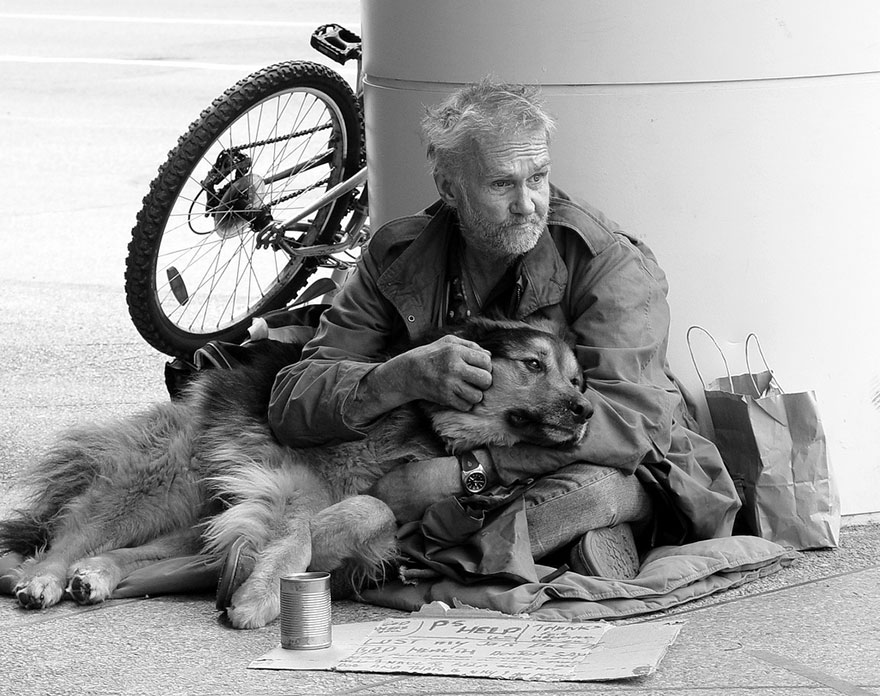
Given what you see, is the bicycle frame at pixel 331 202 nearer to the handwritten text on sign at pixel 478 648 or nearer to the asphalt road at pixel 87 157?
the asphalt road at pixel 87 157

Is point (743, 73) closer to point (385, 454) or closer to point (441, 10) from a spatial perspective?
point (441, 10)

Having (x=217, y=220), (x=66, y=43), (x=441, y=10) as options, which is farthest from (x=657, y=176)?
(x=66, y=43)

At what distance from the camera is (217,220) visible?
6117 millimetres

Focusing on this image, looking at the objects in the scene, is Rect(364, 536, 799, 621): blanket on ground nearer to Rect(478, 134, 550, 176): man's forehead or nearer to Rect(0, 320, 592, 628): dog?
Rect(0, 320, 592, 628): dog

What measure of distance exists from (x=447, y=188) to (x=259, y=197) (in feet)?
7.24

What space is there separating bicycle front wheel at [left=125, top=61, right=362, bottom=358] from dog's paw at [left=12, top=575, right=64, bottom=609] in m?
2.01

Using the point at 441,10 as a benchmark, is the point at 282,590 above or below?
below

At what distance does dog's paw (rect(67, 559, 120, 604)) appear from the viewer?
391 cm

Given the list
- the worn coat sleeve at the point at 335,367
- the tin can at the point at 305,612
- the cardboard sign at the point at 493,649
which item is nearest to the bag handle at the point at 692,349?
the worn coat sleeve at the point at 335,367

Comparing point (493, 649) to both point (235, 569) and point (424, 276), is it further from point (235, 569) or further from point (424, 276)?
point (424, 276)

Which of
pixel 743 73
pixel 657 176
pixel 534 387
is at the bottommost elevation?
pixel 534 387

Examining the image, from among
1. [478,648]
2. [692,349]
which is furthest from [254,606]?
[692,349]

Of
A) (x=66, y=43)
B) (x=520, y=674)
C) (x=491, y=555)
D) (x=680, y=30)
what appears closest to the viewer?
(x=520, y=674)

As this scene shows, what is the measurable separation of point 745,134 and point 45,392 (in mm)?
3719
